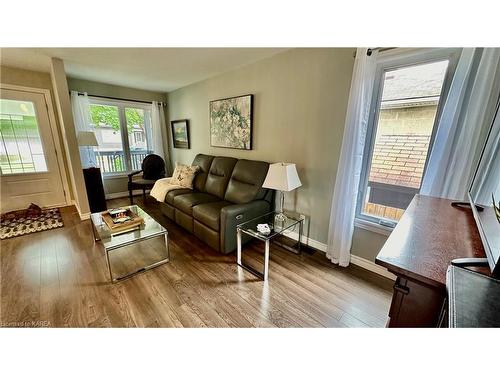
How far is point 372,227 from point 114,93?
4853mm

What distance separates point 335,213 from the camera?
1.98 meters

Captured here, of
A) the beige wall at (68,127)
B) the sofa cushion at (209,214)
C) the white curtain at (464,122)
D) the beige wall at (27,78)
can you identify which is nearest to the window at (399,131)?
the white curtain at (464,122)

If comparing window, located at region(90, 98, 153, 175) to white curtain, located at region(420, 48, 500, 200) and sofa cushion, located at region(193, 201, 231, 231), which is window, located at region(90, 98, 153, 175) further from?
white curtain, located at region(420, 48, 500, 200)

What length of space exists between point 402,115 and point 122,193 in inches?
194

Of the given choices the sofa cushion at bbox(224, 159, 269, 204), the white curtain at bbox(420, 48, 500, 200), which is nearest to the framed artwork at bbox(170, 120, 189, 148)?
the sofa cushion at bbox(224, 159, 269, 204)

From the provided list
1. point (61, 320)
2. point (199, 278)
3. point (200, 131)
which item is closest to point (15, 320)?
point (61, 320)

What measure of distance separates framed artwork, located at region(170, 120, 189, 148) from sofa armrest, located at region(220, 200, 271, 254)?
2556 millimetres

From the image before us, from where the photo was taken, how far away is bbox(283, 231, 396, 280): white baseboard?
1.86 m

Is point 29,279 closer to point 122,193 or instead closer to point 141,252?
point 141,252

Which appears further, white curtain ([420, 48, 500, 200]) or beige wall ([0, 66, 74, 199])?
beige wall ([0, 66, 74, 199])

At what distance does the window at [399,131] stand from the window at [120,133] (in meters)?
4.41

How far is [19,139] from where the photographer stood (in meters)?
3.07

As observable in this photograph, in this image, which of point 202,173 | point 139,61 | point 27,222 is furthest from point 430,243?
point 27,222
